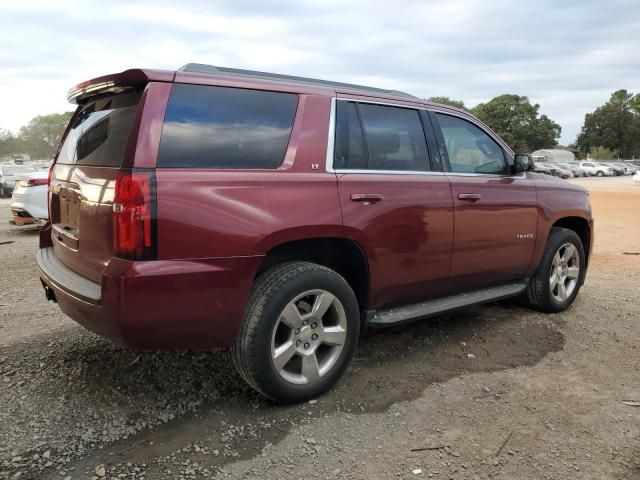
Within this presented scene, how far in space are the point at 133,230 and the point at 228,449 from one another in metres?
1.17

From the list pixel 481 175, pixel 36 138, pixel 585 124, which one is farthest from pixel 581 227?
pixel 36 138

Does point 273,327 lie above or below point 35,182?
below

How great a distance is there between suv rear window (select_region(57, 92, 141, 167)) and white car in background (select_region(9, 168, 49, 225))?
6163 millimetres

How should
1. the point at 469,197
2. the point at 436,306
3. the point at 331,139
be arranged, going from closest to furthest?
the point at 331,139 → the point at 436,306 → the point at 469,197

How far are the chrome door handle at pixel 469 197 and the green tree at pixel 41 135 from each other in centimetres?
9064

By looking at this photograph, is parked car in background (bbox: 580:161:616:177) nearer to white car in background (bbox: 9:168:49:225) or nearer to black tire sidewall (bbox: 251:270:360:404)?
white car in background (bbox: 9:168:49:225)

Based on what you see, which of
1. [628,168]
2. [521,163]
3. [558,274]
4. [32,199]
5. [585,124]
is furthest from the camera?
[585,124]

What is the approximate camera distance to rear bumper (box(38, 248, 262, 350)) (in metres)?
2.61

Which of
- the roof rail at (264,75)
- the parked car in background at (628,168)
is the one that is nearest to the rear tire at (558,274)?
the roof rail at (264,75)

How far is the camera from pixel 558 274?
16.6 feet

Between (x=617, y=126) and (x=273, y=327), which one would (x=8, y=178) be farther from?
(x=617, y=126)

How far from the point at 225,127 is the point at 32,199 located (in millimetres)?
7595

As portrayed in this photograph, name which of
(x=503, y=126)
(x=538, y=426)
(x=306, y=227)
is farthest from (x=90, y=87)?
(x=503, y=126)

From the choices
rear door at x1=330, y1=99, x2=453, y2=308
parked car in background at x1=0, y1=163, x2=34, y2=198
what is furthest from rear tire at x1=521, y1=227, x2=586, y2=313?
parked car in background at x1=0, y1=163, x2=34, y2=198
